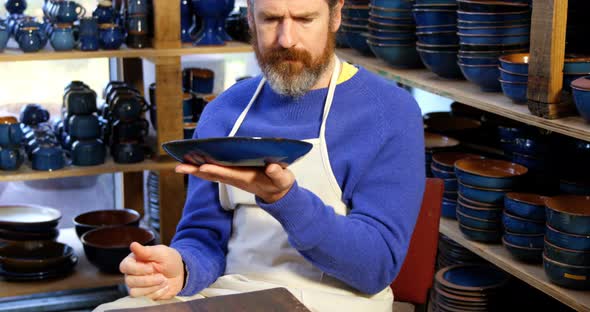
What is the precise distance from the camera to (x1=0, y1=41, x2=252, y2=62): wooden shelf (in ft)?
10.7

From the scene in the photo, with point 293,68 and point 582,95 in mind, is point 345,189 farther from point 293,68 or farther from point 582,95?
point 582,95

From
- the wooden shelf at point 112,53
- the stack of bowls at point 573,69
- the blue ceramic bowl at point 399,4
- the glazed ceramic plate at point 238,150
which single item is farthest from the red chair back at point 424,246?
the wooden shelf at point 112,53

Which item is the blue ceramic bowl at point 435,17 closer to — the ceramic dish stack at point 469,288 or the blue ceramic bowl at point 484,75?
the blue ceramic bowl at point 484,75

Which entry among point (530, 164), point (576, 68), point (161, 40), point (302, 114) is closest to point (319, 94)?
point (302, 114)

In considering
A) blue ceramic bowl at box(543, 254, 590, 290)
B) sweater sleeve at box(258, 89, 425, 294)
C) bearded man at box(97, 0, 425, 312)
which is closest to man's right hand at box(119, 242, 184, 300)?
bearded man at box(97, 0, 425, 312)

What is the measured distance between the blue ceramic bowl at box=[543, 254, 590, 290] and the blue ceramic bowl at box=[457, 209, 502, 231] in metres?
0.35

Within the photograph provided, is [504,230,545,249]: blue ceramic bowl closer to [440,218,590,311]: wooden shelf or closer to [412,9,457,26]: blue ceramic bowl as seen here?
[440,218,590,311]: wooden shelf

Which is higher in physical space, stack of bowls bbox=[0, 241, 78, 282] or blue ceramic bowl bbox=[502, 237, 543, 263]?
blue ceramic bowl bbox=[502, 237, 543, 263]

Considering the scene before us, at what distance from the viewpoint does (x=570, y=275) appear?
92.9 inches

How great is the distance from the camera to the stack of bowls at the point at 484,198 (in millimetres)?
2744

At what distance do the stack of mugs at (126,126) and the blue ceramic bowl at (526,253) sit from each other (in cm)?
155

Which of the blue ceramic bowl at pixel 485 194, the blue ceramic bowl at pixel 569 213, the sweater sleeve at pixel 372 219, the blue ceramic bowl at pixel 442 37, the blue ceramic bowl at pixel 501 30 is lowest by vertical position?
the blue ceramic bowl at pixel 485 194

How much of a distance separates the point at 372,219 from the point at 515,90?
78cm

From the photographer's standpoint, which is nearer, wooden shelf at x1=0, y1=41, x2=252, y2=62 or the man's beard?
the man's beard
